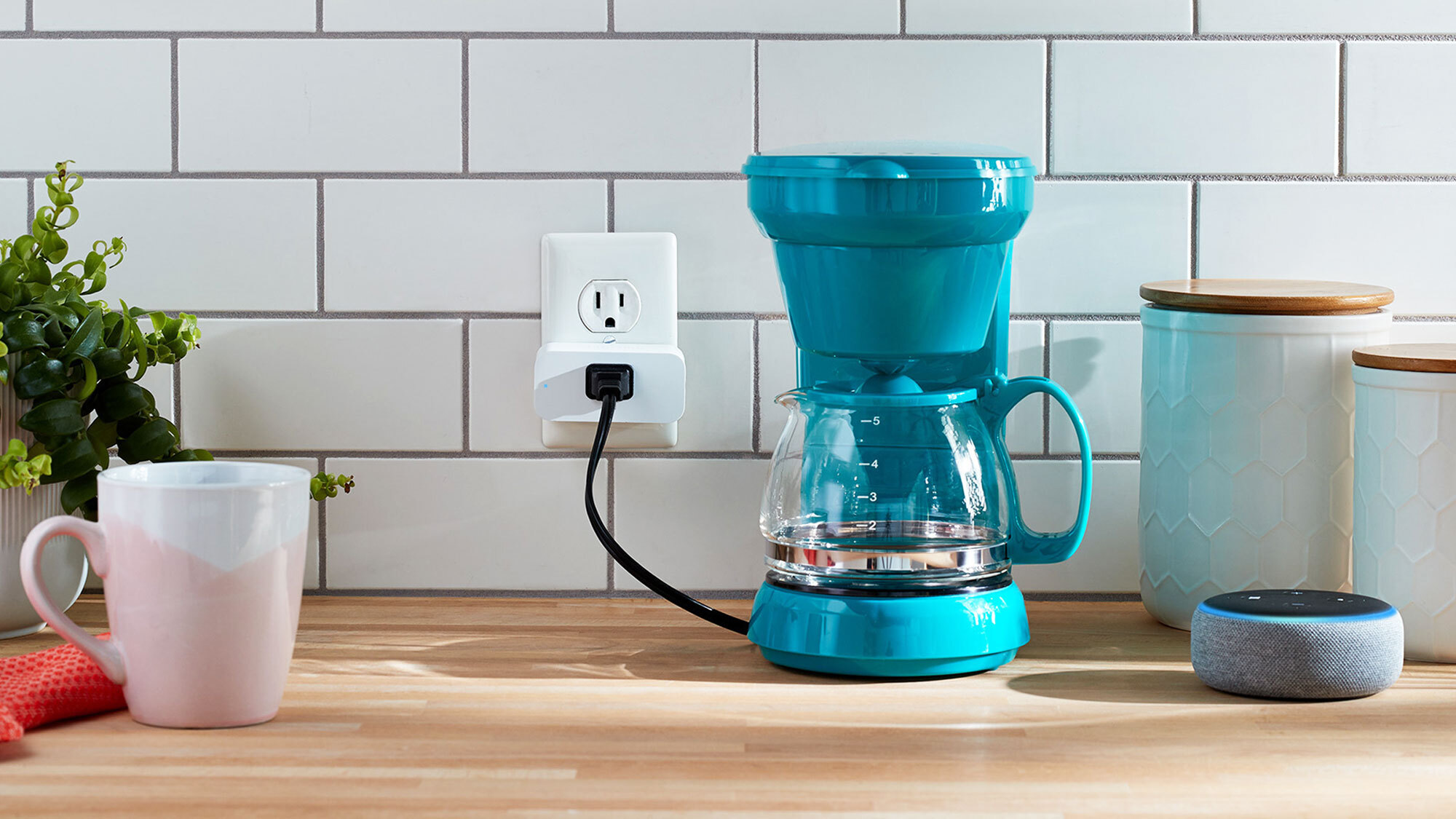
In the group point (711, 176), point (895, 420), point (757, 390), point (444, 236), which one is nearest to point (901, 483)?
point (895, 420)

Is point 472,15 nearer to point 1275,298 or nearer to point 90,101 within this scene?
point 90,101

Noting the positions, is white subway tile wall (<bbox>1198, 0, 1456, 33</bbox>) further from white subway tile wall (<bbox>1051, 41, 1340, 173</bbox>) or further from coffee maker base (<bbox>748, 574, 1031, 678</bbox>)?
coffee maker base (<bbox>748, 574, 1031, 678</bbox>)

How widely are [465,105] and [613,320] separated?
190 mm

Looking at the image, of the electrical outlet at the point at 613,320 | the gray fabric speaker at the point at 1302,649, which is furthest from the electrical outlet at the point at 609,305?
the gray fabric speaker at the point at 1302,649

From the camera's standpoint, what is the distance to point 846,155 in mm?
709

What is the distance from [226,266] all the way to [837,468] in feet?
1.59

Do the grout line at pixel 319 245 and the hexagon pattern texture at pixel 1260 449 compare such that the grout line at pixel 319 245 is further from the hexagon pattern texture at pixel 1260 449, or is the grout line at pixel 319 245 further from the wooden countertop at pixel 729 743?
the hexagon pattern texture at pixel 1260 449

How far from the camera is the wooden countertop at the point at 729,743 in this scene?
22.3 inches

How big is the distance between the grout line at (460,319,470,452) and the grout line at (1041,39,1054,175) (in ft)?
1.45

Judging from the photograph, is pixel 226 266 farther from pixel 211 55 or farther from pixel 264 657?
pixel 264 657

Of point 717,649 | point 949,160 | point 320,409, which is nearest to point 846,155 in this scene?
point 949,160

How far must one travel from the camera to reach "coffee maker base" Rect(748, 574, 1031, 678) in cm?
74

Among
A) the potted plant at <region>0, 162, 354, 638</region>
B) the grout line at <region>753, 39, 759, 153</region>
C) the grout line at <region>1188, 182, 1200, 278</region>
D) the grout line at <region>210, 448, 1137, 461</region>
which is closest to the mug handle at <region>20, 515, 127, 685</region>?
the potted plant at <region>0, 162, 354, 638</region>

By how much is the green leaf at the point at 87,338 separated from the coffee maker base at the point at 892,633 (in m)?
0.46
